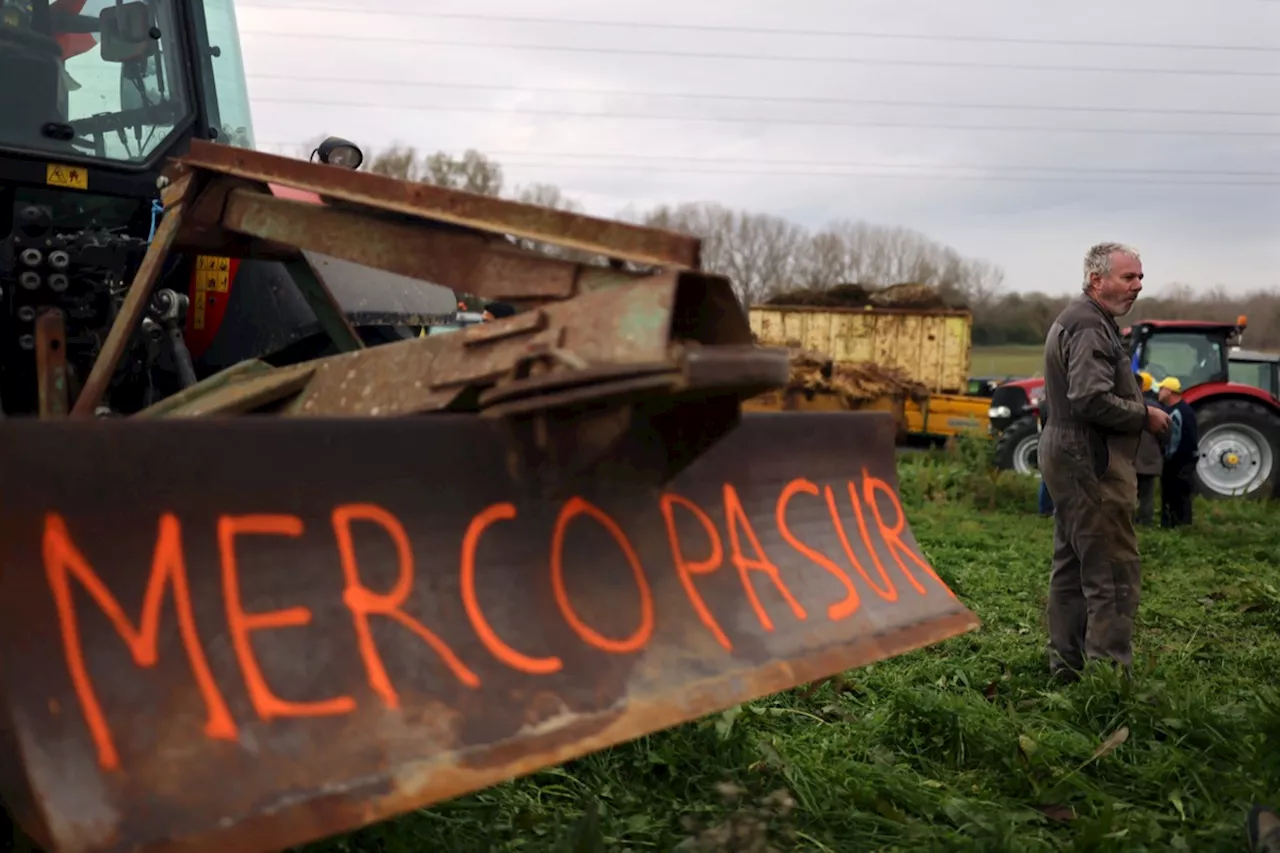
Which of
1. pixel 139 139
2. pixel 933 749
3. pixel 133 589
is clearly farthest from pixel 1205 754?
pixel 139 139

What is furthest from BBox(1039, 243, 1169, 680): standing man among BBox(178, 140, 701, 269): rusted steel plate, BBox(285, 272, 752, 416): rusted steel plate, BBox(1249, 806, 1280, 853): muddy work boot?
BBox(178, 140, 701, 269): rusted steel plate

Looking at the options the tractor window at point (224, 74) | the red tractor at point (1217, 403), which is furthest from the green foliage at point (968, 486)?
the tractor window at point (224, 74)

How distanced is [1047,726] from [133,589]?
9.52 feet

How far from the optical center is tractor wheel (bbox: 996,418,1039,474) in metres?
11.7

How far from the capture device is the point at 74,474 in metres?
1.61

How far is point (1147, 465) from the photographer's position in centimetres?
825

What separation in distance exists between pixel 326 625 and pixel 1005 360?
33.7 metres

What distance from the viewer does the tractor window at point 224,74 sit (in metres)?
3.71

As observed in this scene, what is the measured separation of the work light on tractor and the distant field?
92.5 ft

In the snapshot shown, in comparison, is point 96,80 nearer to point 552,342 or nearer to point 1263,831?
point 552,342

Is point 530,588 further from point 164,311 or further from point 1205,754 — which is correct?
point 1205,754

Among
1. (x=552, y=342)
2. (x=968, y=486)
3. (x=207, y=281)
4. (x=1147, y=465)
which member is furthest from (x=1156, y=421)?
(x=968, y=486)

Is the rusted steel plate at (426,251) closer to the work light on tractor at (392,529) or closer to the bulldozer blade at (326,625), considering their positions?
the work light on tractor at (392,529)

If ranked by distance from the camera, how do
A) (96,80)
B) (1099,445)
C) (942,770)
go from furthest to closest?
(1099,445)
(96,80)
(942,770)
